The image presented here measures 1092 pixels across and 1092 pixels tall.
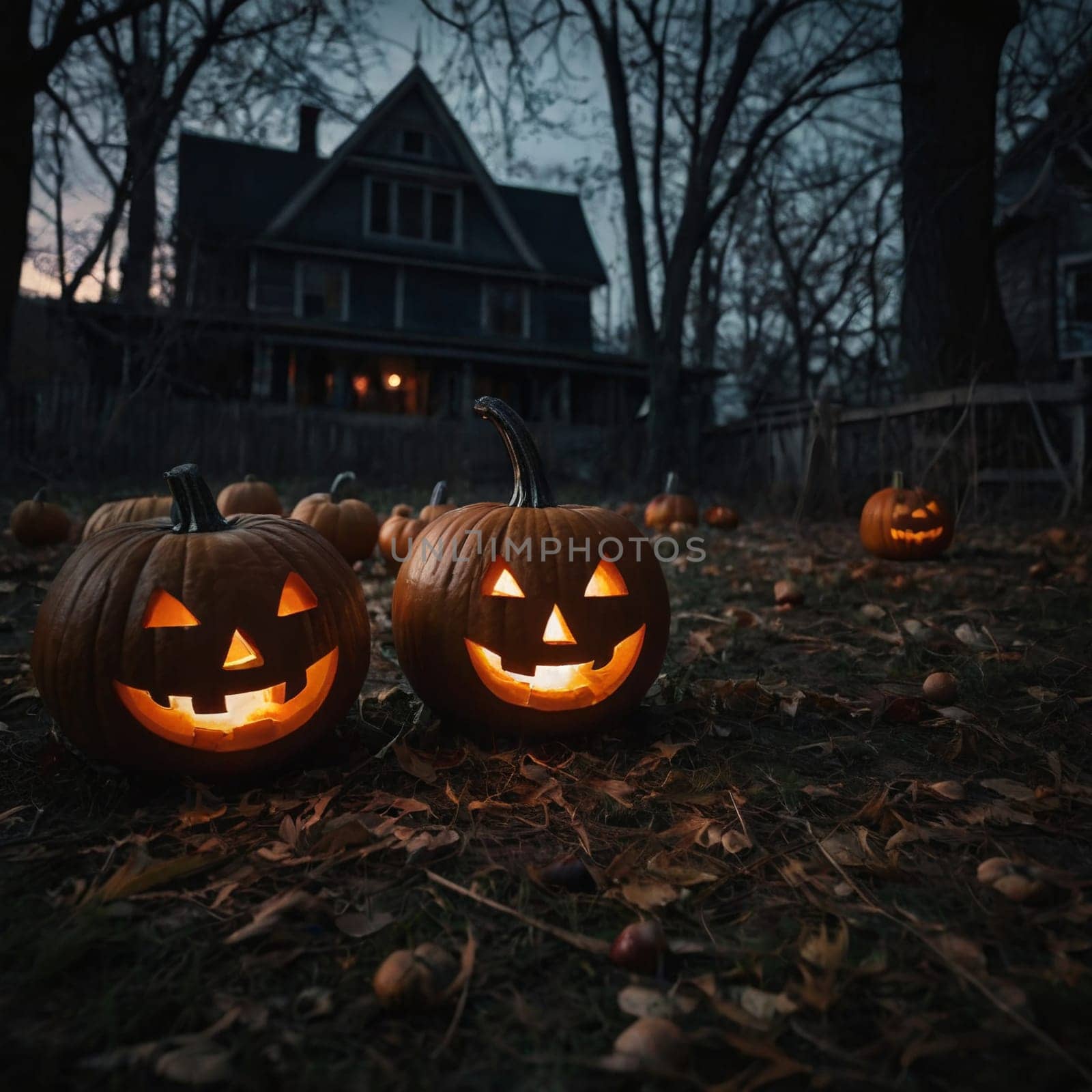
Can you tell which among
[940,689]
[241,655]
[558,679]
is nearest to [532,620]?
[558,679]

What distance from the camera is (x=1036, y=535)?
20.0ft

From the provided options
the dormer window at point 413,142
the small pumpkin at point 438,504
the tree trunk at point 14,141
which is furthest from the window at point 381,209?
the small pumpkin at point 438,504

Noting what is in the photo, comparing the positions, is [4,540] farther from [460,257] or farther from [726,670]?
[460,257]

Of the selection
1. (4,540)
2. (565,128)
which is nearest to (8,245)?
(4,540)

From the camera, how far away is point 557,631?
2.22 meters

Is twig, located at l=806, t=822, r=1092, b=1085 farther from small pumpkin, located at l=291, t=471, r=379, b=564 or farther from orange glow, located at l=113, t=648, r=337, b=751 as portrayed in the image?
small pumpkin, located at l=291, t=471, r=379, b=564

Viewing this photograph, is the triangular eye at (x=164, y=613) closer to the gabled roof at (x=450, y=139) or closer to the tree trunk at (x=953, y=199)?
the tree trunk at (x=953, y=199)

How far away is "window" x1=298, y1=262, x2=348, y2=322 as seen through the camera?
766 inches

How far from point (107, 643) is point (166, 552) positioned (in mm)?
267

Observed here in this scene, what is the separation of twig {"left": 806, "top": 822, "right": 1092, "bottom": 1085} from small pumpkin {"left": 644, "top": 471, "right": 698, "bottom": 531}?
579cm

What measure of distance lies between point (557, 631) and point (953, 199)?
9114 millimetres

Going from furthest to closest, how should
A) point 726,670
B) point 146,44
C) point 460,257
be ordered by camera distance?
point 460,257, point 146,44, point 726,670

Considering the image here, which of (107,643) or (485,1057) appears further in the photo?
(107,643)

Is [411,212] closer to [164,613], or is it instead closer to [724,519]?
[724,519]
